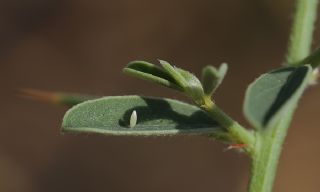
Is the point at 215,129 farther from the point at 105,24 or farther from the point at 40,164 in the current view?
the point at 105,24

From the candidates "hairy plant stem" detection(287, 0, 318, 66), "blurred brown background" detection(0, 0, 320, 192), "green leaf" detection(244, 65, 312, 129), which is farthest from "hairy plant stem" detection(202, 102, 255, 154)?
"blurred brown background" detection(0, 0, 320, 192)

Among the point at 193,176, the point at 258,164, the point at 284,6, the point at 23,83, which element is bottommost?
the point at 258,164

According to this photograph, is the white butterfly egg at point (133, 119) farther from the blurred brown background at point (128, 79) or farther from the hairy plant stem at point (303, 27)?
the blurred brown background at point (128, 79)

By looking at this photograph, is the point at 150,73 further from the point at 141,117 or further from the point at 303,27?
the point at 303,27

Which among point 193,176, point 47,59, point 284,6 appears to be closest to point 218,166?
point 193,176

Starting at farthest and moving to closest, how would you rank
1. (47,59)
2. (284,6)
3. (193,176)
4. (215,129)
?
1. (47,59)
2. (284,6)
3. (193,176)
4. (215,129)

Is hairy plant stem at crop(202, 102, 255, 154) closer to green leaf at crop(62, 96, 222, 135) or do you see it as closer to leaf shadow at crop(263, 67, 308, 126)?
green leaf at crop(62, 96, 222, 135)
